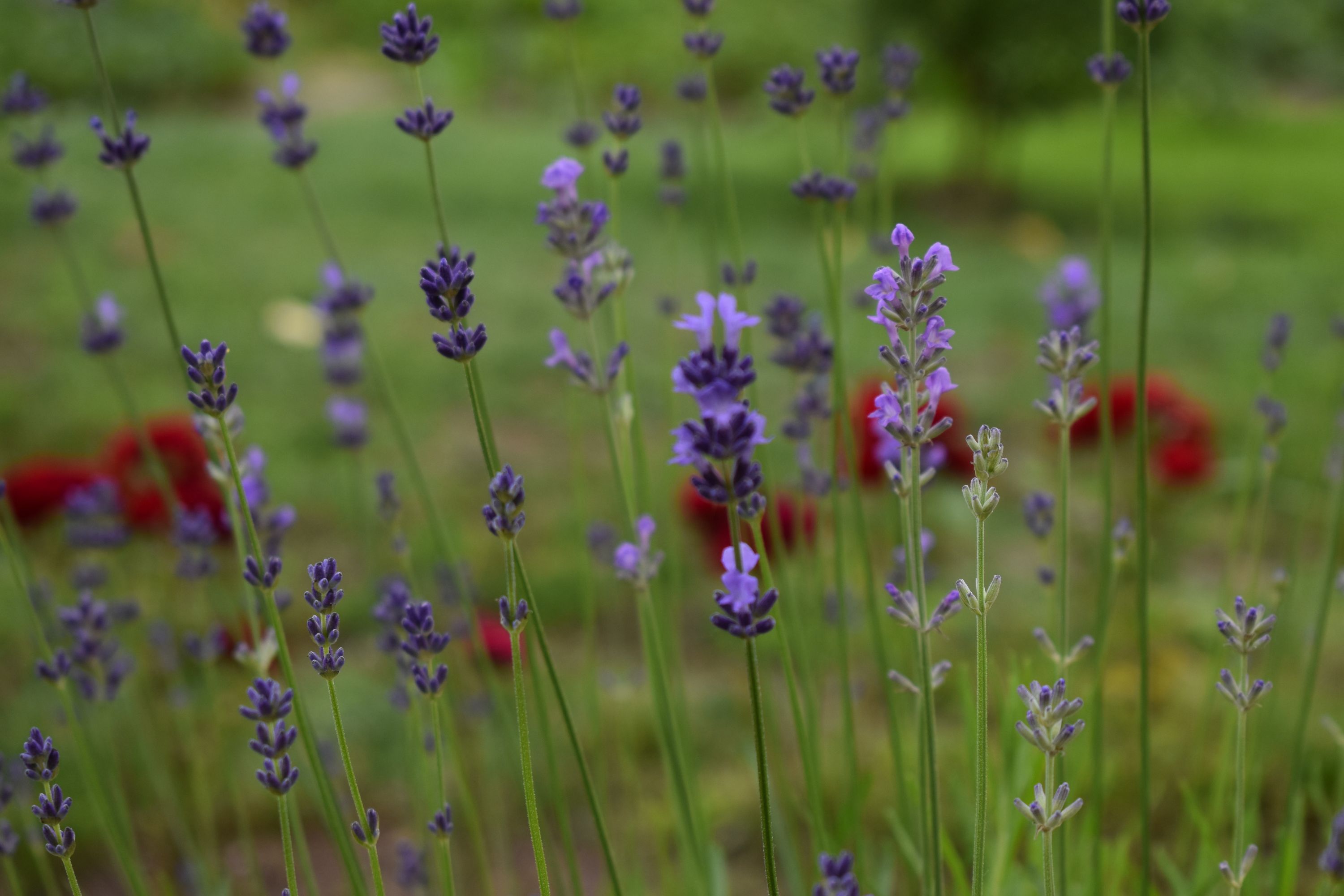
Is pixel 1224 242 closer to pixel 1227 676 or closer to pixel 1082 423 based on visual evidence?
pixel 1082 423

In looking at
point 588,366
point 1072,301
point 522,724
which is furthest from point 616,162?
point 1072,301

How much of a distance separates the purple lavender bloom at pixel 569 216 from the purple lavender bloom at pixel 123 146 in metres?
0.45

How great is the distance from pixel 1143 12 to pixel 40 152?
1.31 m

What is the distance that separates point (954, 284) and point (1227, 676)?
4398 millimetres

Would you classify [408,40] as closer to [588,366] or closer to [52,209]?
[588,366]

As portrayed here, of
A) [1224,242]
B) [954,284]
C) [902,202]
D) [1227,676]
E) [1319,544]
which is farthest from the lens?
[902,202]

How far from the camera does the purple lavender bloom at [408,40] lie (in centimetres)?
90

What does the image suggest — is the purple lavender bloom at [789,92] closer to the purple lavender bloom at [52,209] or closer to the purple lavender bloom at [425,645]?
the purple lavender bloom at [425,645]

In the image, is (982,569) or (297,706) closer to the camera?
(982,569)

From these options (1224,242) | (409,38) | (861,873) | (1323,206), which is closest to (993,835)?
(861,873)

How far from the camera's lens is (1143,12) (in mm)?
856

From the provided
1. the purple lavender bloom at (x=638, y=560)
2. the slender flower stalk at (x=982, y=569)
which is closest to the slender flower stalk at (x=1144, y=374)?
the slender flower stalk at (x=982, y=569)

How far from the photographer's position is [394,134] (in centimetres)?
729

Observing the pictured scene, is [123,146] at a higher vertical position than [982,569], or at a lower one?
higher
